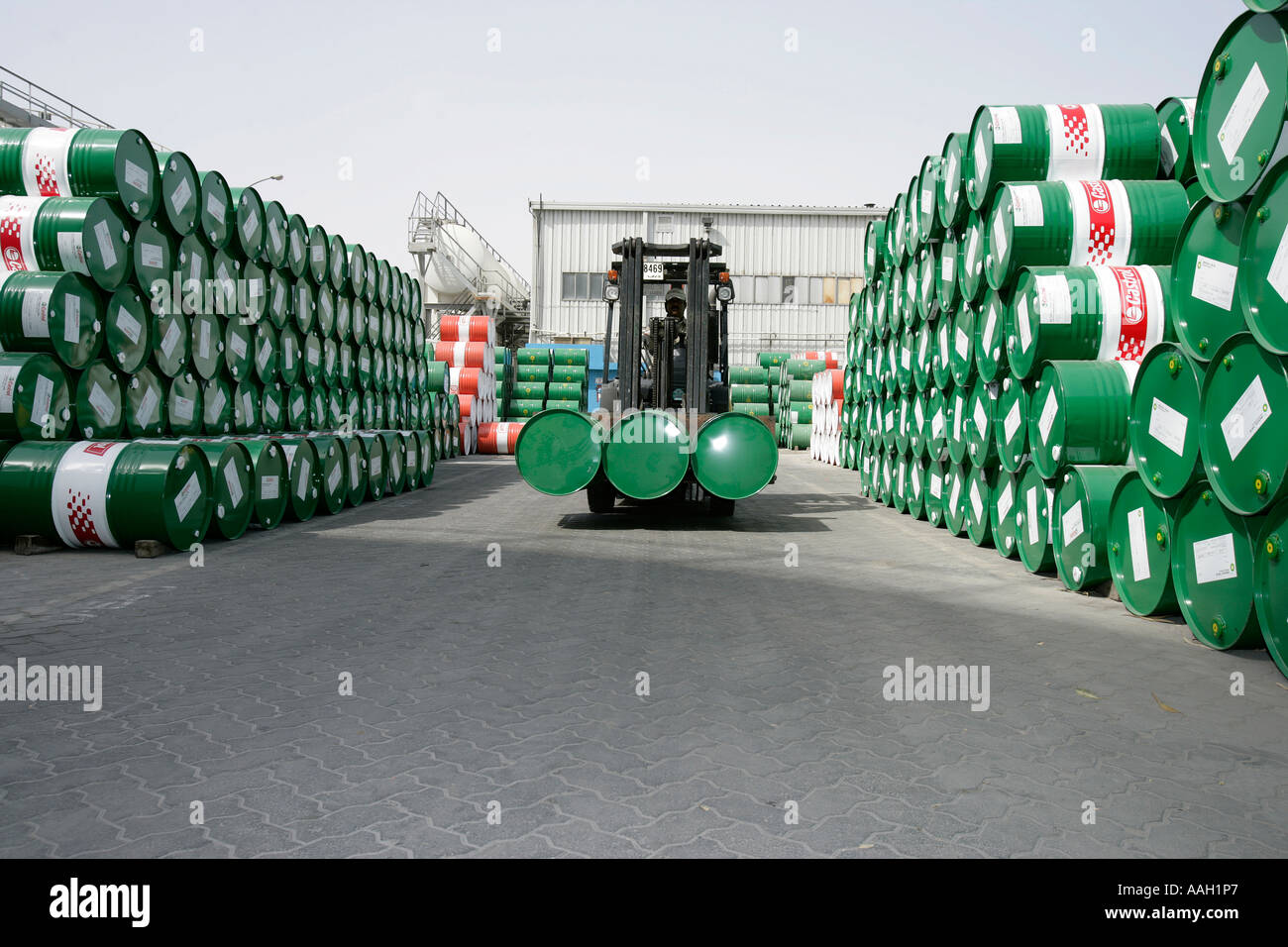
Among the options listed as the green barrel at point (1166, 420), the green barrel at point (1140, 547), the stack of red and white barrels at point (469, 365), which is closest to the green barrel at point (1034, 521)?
the green barrel at point (1140, 547)

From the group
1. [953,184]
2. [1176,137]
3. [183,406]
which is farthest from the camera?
[953,184]

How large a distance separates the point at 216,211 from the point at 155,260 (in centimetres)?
125

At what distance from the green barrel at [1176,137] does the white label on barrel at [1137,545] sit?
11.7ft

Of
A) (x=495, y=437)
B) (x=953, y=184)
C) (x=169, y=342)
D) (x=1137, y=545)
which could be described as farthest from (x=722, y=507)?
(x=495, y=437)

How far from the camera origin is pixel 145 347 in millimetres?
8945

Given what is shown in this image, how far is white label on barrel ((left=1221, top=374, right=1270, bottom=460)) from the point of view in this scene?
4.61m

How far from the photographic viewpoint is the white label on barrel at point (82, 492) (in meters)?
8.11

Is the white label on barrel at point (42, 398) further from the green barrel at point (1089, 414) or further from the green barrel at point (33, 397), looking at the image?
the green barrel at point (1089, 414)

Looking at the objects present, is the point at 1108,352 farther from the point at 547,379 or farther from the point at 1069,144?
the point at 547,379

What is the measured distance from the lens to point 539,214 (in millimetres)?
38469

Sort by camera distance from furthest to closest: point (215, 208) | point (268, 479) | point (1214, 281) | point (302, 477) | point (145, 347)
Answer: point (302, 477), point (268, 479), point (215, 208), point (145, 347), point (1214, 281)

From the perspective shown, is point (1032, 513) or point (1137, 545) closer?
point (1137, 545)
